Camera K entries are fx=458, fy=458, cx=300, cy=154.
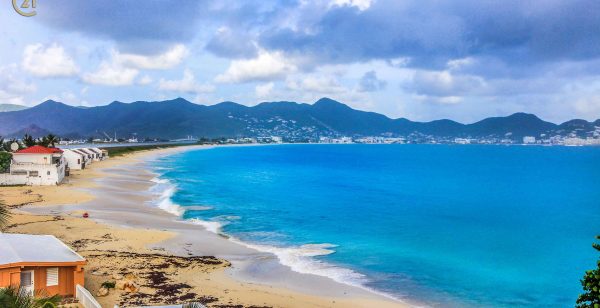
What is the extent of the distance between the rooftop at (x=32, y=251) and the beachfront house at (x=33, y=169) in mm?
36515

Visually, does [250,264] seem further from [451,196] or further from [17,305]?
[451,196]

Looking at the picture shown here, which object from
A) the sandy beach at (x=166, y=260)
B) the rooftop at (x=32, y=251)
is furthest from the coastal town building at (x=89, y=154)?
the rooftop at (x=32, y=251)

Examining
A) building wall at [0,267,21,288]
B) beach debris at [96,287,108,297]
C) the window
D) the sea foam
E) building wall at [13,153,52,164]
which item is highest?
building wall at [13,153,52,164]

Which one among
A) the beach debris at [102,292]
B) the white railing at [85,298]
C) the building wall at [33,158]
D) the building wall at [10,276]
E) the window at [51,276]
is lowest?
the beach debris at [102,292]

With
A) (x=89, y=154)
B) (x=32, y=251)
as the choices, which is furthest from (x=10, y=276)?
(x=89, y=154)

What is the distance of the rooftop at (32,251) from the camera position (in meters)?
17.5

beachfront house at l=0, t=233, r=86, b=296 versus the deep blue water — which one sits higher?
beachfront house at l=0, t=233, r=86, b=296

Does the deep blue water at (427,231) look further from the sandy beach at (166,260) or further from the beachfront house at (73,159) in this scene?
the beachfront house at (73,159)

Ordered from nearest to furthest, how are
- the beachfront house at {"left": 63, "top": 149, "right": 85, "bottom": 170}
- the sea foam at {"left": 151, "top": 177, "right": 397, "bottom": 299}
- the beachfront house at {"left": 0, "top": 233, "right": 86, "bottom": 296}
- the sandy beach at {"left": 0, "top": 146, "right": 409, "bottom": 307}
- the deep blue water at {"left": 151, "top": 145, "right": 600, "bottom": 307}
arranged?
the beachfront house at {"left": 0, "top": 233, "right": 86, "bottom": 296}
the sandy beach at {"left": 0, "top": 146, "right": 409, "bottom": 307}
the sea foam at {"left": 151, "top": 177, "right": 397, "bottom": 299}
the deep blue water at {"left": 151, "top": 145, "right": 600, "bottom": 307}
the beachfront house at {"left": 63, "top": 149, "right": 85, "bottom": 170}

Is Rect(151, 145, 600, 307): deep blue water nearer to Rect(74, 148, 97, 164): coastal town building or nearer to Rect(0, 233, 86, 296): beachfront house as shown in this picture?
Rect(0, 233, 86, 296): beachfront house

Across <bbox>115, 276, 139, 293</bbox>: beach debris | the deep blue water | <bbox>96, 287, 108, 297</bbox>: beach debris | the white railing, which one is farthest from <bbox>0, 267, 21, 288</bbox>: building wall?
the deep blue water

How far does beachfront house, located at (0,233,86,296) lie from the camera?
16828 mm

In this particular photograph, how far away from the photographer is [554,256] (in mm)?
34062

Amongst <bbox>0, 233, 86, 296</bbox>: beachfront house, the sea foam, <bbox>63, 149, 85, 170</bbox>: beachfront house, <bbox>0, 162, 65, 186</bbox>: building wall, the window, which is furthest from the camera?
<bbox>63, 149, 85, 170</bbox>: beachfront house
